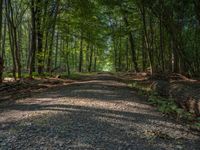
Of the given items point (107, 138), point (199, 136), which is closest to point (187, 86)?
point (199, 136)

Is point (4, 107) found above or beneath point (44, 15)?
beneath

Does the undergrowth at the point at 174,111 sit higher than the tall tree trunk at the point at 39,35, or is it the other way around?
the tall tree trunk at the point at 39,35

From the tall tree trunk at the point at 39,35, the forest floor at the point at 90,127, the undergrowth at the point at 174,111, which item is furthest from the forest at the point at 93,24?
the forest floor at the point at 90,127

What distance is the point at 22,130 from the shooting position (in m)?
7.22

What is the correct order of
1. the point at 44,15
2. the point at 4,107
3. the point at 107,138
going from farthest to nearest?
the point at 44,15 → the point at 4,107 → the point at 107,138

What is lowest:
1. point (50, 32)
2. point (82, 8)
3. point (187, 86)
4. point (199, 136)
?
point (199, 136)

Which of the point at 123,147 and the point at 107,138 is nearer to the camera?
the point at 123,147

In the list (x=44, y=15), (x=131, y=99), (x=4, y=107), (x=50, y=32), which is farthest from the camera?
(x=50, y=32)

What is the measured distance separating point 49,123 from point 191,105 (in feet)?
17.6

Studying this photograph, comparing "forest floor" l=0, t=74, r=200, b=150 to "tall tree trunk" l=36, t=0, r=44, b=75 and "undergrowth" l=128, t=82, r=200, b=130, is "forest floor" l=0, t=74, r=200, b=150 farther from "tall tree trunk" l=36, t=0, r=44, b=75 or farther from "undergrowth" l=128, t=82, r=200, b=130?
"tall tree trunk" l=36, t=0, r=44, b=75

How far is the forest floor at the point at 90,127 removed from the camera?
652 cm

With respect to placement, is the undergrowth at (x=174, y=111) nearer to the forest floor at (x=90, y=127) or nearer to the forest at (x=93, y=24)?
the forest floor at (x=90, y=127)

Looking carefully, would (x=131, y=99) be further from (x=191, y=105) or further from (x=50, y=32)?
(x=50, y=32)

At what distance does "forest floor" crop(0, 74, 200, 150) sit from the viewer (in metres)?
6.52
